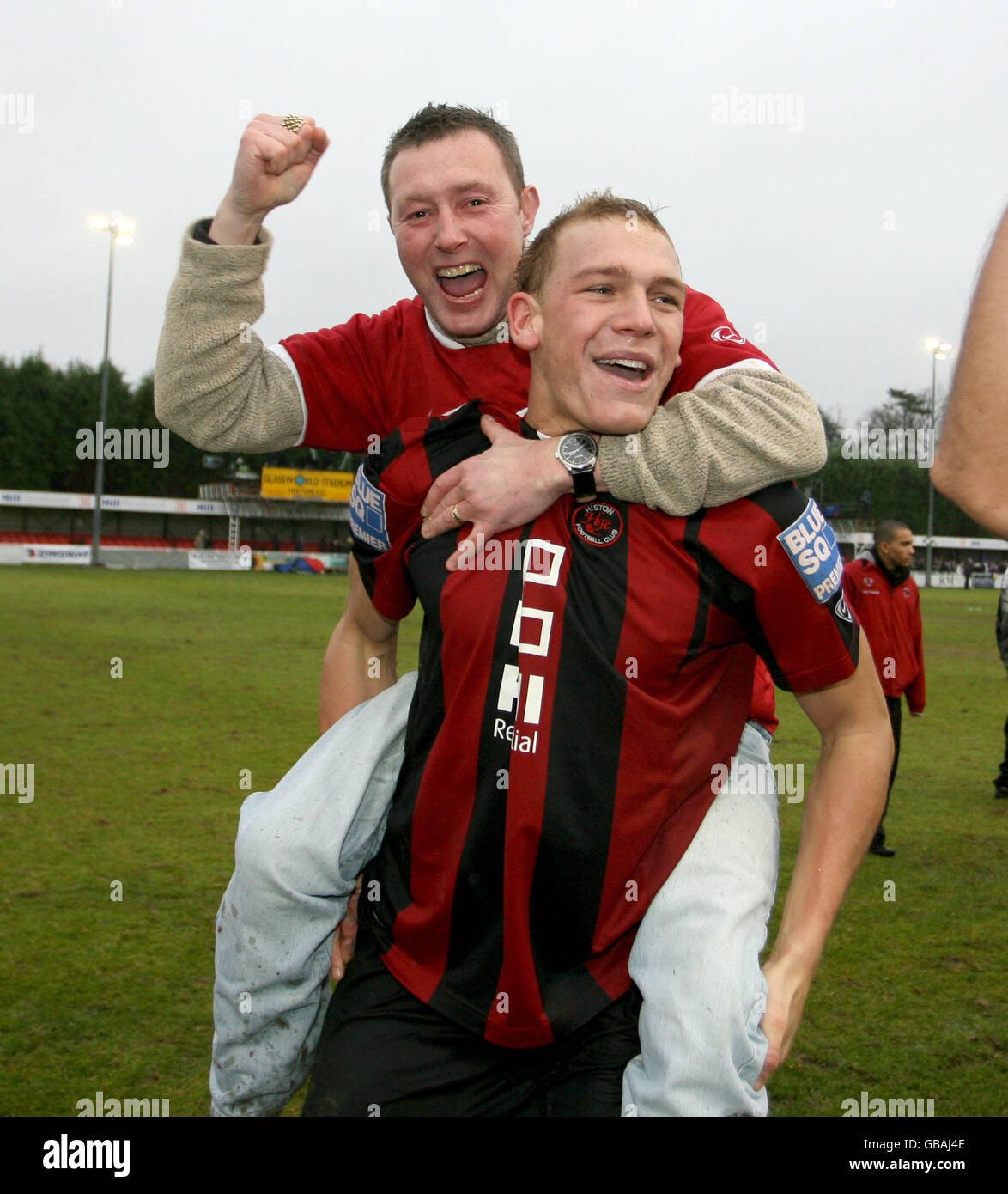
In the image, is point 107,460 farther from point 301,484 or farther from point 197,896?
point 197,896

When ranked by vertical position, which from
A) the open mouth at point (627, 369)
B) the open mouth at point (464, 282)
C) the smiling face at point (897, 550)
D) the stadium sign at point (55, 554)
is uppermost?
the open mouth at point (464, 282)

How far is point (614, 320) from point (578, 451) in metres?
0.28

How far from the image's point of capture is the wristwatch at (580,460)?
2.31 m

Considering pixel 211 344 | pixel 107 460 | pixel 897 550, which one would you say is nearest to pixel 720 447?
pixel 211 344

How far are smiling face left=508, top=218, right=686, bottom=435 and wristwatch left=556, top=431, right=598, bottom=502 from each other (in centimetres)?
6

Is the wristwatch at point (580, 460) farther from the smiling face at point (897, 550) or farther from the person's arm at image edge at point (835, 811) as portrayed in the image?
the smiling face at point (897, 550)

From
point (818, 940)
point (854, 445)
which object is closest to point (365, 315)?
point (818, 940)

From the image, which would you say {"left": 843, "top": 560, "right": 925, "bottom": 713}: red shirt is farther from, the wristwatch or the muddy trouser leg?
the muddy trouser leg

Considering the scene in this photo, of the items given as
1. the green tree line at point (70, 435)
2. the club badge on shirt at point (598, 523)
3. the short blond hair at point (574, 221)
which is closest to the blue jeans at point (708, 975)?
the club badge on shirt at point (598, 523)

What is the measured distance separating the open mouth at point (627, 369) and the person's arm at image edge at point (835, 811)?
0.72 m

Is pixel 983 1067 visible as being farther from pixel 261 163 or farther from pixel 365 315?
pixel 261 163

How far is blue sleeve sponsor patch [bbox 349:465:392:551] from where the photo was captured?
2555mm

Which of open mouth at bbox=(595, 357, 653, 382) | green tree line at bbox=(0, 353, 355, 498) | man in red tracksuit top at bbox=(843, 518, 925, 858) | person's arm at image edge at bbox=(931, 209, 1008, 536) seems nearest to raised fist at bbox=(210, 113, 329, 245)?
open mouth at bbox=(595, 357, 653, 382)
